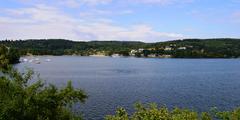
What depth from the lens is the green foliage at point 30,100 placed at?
28375 mm

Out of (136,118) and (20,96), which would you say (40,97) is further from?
(136,118)

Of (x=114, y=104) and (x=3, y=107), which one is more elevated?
(x=3, y=107)

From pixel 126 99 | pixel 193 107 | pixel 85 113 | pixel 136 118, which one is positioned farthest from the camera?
pixel 126 99

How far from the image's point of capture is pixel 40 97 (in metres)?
29.2

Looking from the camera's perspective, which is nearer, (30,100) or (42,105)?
(30,100)

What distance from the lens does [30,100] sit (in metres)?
28.9

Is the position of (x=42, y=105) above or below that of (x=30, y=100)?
below

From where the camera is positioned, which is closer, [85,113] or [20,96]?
[20,96]

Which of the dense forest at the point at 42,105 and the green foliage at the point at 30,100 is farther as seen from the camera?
the green foliage at the point at 30,100

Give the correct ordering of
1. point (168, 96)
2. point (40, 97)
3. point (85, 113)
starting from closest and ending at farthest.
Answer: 1. point (40, 97)
2. point (85, 113)
3. point (168, 96)

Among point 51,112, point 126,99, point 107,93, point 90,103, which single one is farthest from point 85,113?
point 51,112

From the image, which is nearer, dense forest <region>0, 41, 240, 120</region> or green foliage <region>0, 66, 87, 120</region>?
dense forest <region>0, 41, 240, 120</region>

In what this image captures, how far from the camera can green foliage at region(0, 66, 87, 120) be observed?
93.1 feet

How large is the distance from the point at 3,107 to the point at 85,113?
3935 cm
